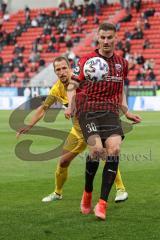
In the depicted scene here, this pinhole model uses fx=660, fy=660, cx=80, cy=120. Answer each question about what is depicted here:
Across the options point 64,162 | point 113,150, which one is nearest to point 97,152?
point 113,150

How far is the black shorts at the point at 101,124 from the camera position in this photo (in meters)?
7.71

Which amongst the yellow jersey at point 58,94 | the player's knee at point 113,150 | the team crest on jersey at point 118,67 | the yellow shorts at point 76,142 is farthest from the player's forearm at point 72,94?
the yellow jersey at point 58,94

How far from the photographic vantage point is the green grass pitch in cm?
661

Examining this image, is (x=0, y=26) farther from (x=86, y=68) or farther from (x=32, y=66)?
(x=86, y=68)

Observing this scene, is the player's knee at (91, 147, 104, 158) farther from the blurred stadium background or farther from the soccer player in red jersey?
the blurred stadium background

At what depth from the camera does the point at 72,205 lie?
8.39 m

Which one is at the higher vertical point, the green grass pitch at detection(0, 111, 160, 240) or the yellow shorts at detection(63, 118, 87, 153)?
the yellow shorts at detection(63, 118, 87, 153)

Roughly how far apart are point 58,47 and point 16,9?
9.79 meters

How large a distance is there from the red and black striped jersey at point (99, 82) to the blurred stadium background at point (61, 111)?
1296 mm

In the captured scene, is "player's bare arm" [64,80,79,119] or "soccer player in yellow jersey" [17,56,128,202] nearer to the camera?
"player's bare arm" [64,80,79,119]

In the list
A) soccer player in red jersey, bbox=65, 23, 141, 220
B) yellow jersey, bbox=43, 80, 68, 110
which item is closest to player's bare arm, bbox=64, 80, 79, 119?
soccer player in red jersey, bbox=65, 23, 141, 220

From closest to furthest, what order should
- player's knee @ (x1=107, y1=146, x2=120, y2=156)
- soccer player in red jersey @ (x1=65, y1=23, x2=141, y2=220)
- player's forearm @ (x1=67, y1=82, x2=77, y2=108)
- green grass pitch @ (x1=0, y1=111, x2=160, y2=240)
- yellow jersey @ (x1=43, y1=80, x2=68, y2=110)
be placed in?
green grass pitch @ (x1=0, y1=111, x2=160, y2=240), player's knee @ (x1=107, y1=146, x2=120, y2=156), soccer player in red jersey @ (x1=65, y1=23, x2=141, y2=220), player's forearm @ (x1=67, y1=82, x2=77, y2=108), yellow jersey @ (x1=43, y1=80, x2=68, y2=110)

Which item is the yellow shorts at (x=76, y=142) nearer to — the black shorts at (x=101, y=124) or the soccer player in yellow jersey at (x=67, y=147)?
the soccer player in yellow jersey at (x=67, y=147)

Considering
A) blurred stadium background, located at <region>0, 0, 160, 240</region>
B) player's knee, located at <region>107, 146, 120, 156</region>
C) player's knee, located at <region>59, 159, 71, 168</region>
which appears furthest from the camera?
player's knee, located at <region>59, 159, 71, 168</region>
